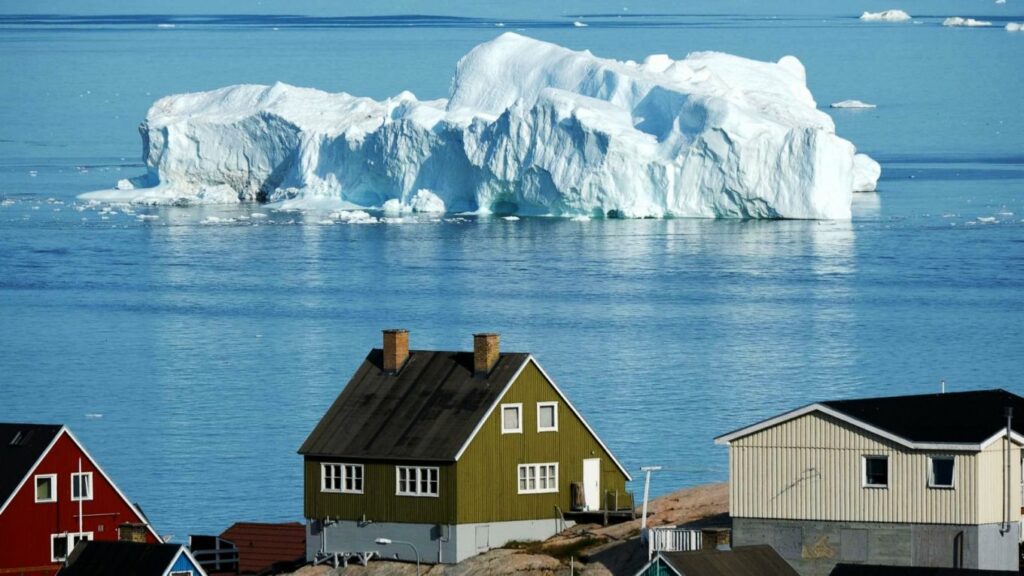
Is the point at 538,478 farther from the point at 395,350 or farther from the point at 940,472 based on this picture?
the point at 940,472

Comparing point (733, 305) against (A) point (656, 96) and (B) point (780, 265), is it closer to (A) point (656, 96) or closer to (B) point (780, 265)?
(B) point (780, 265)

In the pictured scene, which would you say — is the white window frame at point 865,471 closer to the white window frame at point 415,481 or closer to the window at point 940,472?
the window at point 940,472

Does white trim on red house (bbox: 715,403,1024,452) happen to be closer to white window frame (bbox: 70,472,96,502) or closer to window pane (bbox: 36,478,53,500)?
white window frame (bbox: 70,472,96,502)

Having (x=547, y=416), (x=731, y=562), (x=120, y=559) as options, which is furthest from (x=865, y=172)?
(x=731, y=562)

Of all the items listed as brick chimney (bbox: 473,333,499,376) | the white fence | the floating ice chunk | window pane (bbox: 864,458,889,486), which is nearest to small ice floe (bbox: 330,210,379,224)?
the floating ice chunk

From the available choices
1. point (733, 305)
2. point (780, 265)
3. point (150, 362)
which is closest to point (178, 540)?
point (150, 362)
